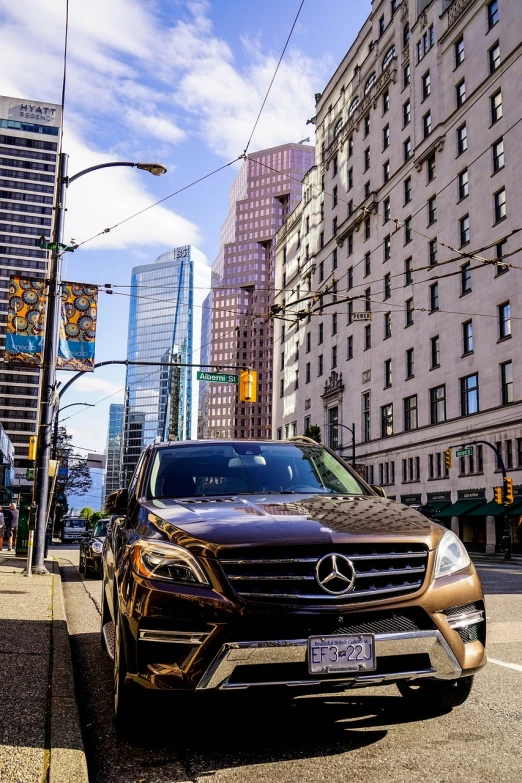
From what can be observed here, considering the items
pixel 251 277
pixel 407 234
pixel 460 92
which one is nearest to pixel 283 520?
pixel 460 92

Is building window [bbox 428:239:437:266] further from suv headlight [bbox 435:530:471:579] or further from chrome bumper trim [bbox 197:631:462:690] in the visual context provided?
chrome bumper trim [bbox 197:631:462:690]

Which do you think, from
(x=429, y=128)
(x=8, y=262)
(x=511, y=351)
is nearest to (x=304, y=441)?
(x=511, y=351)

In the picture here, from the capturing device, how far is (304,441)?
6.09 metres

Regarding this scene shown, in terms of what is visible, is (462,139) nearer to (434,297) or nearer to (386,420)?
(434,297)

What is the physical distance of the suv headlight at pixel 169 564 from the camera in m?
3.55

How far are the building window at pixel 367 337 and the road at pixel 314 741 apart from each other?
171 feet

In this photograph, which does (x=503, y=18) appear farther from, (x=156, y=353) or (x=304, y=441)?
(x=156, y=353)

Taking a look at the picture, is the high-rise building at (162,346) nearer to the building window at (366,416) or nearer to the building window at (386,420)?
the building window at (366,416)

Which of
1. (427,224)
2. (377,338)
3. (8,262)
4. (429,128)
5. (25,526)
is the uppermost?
(8,262)

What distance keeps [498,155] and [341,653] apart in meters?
40.7

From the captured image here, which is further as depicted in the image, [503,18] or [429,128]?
[429,128]

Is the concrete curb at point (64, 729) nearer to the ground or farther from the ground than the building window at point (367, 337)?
nearer to the ground

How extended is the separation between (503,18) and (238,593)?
44.3 meters

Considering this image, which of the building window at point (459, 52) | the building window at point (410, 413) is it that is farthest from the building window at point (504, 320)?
the building window at point (459, 52)
